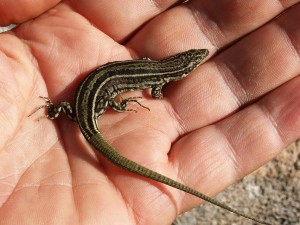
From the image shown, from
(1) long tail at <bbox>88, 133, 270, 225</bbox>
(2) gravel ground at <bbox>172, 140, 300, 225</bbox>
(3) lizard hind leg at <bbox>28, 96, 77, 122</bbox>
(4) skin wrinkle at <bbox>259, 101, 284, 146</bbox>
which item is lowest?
(2) gravel ground at <bbox>172, 140, 300, 225</bbox>

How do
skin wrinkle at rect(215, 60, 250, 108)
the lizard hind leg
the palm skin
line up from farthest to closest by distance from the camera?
skin wrinkle at rect(215, 60, 250, 108) → the lizard hind leg → the palm skin

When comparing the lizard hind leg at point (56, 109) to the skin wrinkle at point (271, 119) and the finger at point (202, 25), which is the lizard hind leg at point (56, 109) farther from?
the skin wrinkle at point (271, 119)

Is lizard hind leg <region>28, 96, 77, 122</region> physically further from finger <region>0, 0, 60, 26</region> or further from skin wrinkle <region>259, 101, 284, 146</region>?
skin wrinkle <region>259, 101, 284, 146</region>

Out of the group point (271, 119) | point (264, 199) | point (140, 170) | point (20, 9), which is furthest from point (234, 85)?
point (20, 9)

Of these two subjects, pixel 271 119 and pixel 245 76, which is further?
pixel 245 76

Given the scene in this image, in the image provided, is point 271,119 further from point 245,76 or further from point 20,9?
point 20,9

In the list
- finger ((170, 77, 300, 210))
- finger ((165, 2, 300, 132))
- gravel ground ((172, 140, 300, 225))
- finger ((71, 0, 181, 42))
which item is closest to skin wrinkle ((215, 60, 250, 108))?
finger ((165, 2, 300, 132))

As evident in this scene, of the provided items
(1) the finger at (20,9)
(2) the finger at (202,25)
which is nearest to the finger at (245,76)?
(2) the finger at (202,25)
